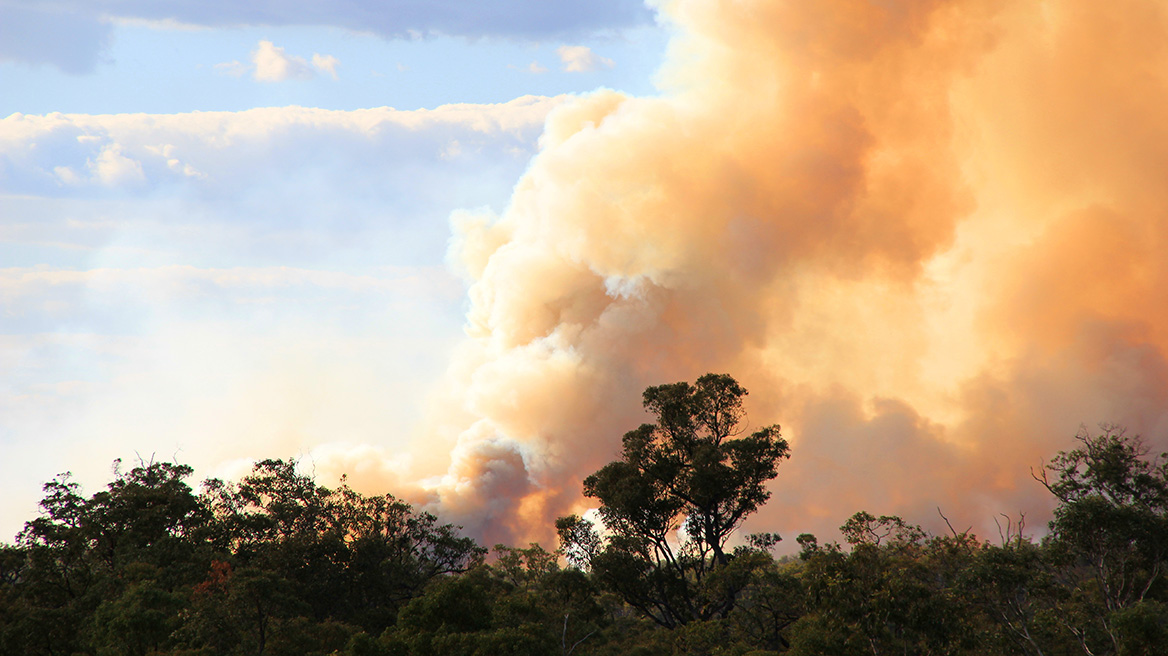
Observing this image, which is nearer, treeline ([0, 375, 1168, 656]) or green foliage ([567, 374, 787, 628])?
treeline ([0, 375, 1168, 656])

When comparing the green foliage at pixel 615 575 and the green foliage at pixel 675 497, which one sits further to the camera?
the green foliage at pixel 675 497

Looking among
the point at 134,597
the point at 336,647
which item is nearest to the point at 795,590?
the point at 336,647

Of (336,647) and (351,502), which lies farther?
(351,502)

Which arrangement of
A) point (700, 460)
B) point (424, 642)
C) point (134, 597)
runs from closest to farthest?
1. point (424, 642)
2. point (134, 597)
3. point (700, 460)

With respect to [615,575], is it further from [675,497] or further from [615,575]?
Result: [675,497]

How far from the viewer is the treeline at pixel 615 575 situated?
3030cm

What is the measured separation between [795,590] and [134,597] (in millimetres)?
29678

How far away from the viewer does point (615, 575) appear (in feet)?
157

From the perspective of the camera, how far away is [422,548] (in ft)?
204

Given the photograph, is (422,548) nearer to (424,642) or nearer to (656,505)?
(656,505)

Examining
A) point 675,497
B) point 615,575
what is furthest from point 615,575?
point 675,497

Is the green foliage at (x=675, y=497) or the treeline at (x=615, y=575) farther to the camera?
the green foliage at (x=675, y=497)

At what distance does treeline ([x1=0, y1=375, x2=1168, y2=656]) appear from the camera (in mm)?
30297

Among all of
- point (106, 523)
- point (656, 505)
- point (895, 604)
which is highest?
point (106, 523)
